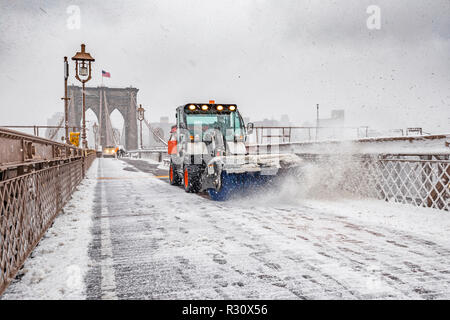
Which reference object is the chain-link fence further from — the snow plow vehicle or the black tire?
the black tire

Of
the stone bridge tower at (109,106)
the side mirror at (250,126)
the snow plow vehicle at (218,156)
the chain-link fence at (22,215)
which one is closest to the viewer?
the chain-link fence at (22,215)

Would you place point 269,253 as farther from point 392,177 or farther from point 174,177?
point 174,177

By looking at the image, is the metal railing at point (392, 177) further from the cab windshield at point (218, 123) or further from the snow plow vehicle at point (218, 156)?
the cab windshield at point (218, 123)

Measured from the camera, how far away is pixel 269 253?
13.3 ft

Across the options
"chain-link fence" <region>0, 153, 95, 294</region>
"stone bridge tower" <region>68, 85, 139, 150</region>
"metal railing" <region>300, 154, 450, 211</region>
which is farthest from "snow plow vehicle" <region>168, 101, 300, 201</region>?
"stone bridge tower" <region>68, 85, 139, 150</region>

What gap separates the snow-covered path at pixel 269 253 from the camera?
304 cm

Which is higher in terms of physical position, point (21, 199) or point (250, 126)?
point (250, 126)

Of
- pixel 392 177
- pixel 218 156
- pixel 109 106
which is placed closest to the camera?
pixel 392 177

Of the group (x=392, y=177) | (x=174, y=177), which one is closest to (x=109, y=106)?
(x=174, y=177)

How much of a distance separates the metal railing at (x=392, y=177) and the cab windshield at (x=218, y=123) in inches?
93.2

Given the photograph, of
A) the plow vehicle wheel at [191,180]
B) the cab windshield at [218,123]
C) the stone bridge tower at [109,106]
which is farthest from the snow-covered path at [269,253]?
the stone bridge tower at [109,106]

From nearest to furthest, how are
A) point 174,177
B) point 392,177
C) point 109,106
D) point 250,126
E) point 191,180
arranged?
1. point 392,177
2. point 250,126
3. point 191,180
4. point 174,177
5. point 109,106

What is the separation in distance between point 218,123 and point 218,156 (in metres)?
1.63
